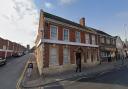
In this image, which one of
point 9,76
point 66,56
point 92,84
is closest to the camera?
point 92,84

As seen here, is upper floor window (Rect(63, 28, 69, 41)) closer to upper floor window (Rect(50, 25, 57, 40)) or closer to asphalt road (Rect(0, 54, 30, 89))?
upper floor window (Rect(50, 25, 57, 40))

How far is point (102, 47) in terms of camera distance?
2920 centimetres

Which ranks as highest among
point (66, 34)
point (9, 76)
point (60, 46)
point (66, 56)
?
point (66, 34)

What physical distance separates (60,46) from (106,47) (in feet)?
56.1

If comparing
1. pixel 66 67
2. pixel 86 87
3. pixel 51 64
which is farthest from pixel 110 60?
pixel 86 87

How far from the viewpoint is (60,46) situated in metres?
17.8

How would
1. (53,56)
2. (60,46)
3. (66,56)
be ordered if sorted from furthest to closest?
(66,56), (60,46), (53,56)

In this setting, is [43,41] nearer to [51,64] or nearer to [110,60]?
[51,64]

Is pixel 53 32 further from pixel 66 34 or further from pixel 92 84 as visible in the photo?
pixel 92 84

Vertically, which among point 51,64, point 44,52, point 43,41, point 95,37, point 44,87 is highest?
point 95,37

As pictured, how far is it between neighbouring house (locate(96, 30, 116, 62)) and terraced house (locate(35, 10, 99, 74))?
19.9ft

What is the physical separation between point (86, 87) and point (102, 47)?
20366 mm

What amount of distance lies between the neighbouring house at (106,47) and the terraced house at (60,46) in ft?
19.9

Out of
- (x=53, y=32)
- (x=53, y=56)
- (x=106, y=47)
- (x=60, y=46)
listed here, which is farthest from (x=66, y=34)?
(x=106, y=47)
